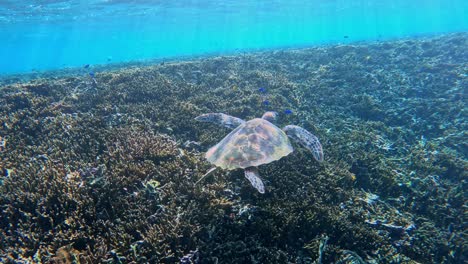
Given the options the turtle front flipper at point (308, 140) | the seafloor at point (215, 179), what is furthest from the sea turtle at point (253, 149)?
the seafloor at point (215, 179)


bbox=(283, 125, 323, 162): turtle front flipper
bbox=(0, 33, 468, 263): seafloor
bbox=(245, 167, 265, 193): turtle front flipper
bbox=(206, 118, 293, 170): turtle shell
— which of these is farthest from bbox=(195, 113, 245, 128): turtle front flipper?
bbox=(245, 167, 265, 193): turtle front flipper

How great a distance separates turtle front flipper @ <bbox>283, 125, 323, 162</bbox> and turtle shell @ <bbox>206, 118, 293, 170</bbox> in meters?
0.60

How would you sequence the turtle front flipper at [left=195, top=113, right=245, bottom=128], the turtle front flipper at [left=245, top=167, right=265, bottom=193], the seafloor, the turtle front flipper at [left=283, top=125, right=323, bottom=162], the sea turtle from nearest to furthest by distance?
the seafloor < the turtle front flipper at [left=245, top=167, right=265, bottom=193] < the sea turtle < the turtle front flipper at [left=283, top=125, right=323, bottom=162] < the turtle front flipper at [left=195, top=113, right=245, bottom=128]

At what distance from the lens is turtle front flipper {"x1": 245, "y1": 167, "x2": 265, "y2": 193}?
496 cm

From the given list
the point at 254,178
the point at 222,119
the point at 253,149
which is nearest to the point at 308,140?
the point at 253,149

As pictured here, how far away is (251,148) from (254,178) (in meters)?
0.73

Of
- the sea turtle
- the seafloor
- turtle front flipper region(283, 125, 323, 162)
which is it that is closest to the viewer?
the seafloor

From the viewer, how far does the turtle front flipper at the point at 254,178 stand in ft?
16.3

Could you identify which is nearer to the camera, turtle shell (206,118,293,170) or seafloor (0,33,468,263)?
seafloor (0,33,468,263)

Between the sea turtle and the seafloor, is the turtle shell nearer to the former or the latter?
the sea turtle

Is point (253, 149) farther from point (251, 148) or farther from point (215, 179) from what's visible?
point (215, 179)

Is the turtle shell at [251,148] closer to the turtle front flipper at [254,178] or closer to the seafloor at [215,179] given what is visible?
the turtle front flipper at [254,178]

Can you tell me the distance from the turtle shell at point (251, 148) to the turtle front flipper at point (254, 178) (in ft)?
0.55

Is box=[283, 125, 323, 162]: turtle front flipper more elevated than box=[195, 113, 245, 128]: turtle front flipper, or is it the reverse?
box=[195, 113, 245, 128]: turtle front flipper
